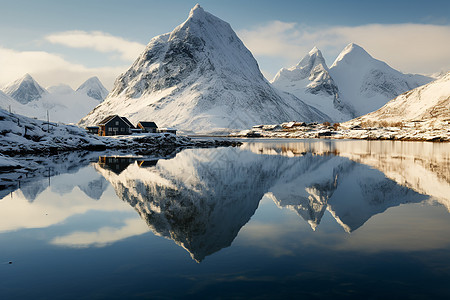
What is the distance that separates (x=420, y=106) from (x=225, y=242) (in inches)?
6254

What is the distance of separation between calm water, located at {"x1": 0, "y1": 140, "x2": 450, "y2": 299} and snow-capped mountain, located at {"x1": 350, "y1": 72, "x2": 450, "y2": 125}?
130 m

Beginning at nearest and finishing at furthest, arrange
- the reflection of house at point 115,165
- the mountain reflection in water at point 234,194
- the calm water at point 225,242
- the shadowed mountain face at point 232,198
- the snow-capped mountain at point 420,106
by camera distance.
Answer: the calm water at point 225,242, the shadowed mountain face at point 232,198, the mountain reflection in water at point 234,194, the reflection of house at point 115,165, the snow-capped mountain at point 420,106

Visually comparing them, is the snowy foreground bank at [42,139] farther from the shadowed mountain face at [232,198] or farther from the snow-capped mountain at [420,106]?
the snow-capped mountain at [420,106]

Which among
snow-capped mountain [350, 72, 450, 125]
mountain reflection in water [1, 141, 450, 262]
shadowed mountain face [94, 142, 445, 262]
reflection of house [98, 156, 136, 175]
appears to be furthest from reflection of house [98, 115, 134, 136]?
snow-capped mountain [350, 72, 450, 125]

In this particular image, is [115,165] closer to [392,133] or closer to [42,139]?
[42,139]

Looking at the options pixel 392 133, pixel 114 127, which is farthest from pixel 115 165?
pixel 392 133

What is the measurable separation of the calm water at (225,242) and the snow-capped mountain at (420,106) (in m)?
130

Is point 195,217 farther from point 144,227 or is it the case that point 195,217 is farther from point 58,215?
point 58,215

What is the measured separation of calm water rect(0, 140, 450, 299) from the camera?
6.28 meters

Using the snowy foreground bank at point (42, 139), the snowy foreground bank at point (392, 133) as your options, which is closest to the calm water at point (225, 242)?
the snowy foreground bank at point (42, 139)

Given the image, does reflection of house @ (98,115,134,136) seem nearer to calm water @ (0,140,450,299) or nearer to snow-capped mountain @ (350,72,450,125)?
calm water @ (0,140,450,299)

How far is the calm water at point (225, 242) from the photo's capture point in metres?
6.28

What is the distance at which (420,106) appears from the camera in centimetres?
14112

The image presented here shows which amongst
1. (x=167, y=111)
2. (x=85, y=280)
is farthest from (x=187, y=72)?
(x=85, y=280)
